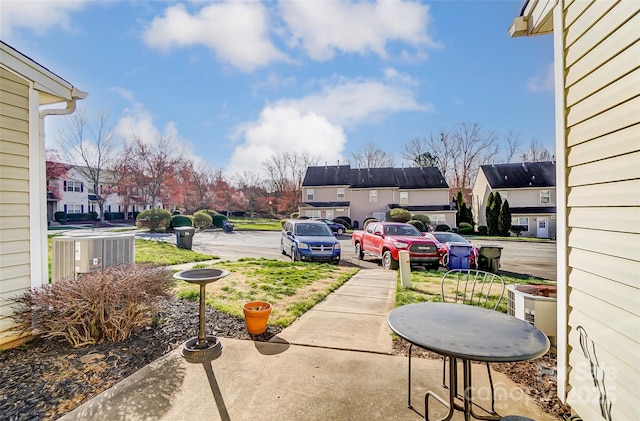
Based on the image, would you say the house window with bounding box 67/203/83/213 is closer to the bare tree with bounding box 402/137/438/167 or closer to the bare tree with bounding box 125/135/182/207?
the bare tree with bounding box 125/135/182/207

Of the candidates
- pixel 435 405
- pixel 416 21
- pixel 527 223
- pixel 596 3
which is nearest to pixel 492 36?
pixel 416 21

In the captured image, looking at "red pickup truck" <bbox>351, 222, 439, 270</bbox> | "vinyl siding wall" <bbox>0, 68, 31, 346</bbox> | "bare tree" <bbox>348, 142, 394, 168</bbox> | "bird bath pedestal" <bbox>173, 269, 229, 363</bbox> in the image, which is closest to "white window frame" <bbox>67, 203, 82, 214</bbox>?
"bare tree" <bbox>348, 142, 394, 168</bbox>

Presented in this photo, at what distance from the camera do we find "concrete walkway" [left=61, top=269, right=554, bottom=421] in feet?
8.25

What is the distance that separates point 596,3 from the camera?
2266mm

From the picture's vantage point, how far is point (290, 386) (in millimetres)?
2936

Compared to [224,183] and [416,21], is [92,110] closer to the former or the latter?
[224,183]

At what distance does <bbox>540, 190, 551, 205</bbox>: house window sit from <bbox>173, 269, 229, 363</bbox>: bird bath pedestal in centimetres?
3602

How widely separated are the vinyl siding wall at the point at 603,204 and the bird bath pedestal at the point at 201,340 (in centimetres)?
369

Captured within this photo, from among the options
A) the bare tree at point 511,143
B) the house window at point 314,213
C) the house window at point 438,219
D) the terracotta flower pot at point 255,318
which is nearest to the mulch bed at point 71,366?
the terracotta flower pot at point 255,318

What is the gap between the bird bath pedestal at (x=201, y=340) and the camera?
11.5 ft

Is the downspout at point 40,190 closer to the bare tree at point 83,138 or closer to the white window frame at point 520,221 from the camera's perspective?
the bare tree at point 83,138

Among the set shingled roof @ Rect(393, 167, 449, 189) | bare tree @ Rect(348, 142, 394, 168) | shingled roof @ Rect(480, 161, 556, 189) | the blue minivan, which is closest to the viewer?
the blue minivan

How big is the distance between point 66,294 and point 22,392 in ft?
3.66

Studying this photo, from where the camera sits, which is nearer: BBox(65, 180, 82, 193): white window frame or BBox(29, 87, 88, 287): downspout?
BBox(29, 87, 88, 287): downspout
